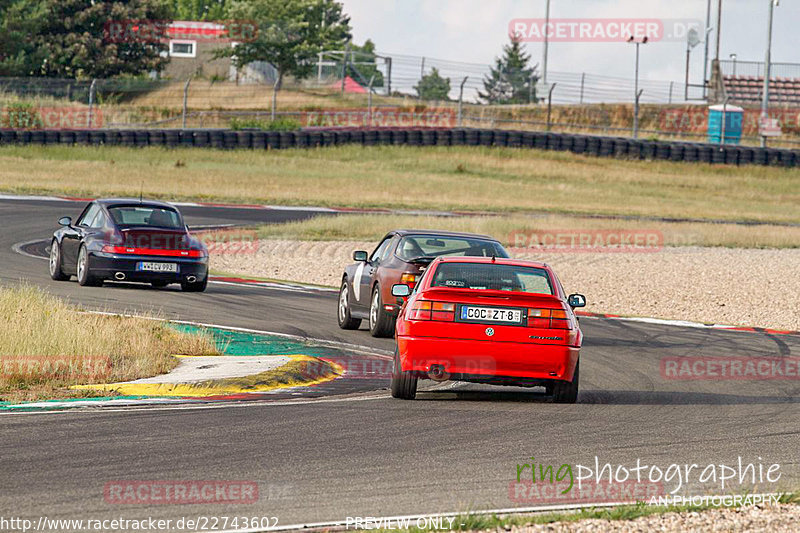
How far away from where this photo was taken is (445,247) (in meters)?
14.8

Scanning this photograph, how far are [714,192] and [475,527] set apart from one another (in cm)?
4779

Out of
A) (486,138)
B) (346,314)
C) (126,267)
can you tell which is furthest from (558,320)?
(486,138)

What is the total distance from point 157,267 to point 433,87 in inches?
1585

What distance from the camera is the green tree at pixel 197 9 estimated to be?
393 ft

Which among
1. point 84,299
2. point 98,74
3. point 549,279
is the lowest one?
point 84,299

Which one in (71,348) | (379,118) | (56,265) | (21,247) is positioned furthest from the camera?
(379,118)

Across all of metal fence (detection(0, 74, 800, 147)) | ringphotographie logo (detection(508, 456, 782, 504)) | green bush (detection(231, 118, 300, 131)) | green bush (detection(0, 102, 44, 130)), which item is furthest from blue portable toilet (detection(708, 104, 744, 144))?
ringphotographie logo (detection(508, 456, 782, 504))

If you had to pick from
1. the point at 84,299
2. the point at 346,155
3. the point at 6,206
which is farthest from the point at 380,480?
the point at 346,155

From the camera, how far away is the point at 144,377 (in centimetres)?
1070

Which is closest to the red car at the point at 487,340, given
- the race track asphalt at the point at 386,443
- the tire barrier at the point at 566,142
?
the race track asphalt at the point at 386,443

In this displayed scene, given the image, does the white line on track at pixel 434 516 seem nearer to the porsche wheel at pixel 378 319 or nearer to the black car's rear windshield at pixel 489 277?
the black car's rear windshield at pixel 489 277

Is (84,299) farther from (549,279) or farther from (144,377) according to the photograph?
(549,279)

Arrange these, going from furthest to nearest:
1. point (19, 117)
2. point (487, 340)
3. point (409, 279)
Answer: point (19, 117) < point (409, 279) < point (487, 340)

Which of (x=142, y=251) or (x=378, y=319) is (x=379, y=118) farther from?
(x=378, y=319)
